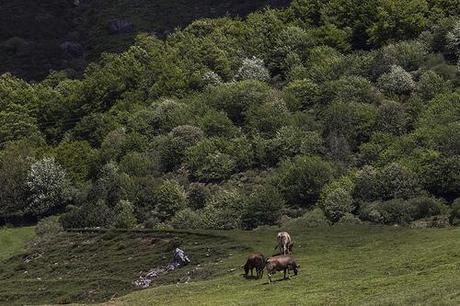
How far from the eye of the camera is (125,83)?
159250mm

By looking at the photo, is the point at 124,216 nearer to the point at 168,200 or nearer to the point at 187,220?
the point at 168,200

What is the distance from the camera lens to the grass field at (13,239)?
90.7 m

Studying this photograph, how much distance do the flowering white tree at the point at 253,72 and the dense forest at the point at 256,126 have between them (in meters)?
0.34

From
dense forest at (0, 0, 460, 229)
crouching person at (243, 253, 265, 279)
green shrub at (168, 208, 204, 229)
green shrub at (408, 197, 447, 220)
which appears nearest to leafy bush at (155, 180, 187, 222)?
dense forest at (0, 0, 460, 229)

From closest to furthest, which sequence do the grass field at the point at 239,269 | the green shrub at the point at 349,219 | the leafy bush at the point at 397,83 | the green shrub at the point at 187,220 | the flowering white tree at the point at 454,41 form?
the grass field at the point at 239,269 → the green shrub at the point at 349,219 → the green shrub at the point at 187,220 → the leafy bush at the point at 397,83 → the flowering white tree at the point at 454,41

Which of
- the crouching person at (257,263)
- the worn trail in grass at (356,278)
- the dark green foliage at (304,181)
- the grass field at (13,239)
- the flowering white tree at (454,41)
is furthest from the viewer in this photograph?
the flowering white tree at (454,41)

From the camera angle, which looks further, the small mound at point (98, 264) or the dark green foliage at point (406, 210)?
the dark green foliage at point (406, 210)

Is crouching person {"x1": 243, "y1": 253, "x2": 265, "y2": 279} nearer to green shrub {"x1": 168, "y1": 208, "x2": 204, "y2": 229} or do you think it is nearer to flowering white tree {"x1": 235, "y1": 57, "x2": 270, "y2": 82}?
green shrub {"x1": 168, "y1": 208, "x2": 204, "y2": 229}

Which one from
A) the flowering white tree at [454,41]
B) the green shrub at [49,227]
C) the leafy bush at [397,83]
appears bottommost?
the green shrub at [49,227]

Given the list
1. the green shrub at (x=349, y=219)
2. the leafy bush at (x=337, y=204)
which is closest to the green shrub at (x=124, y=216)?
the leafy bush at (x=337, y=204)

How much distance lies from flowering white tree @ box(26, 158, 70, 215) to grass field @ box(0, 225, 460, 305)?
2414 cm

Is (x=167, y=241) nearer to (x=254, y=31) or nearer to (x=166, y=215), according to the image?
(x=166, y=215)

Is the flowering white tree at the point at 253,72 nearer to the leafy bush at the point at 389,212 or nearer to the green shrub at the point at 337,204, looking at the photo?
the green shrub at the point at 337,204

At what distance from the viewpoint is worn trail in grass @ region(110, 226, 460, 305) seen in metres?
32.4
